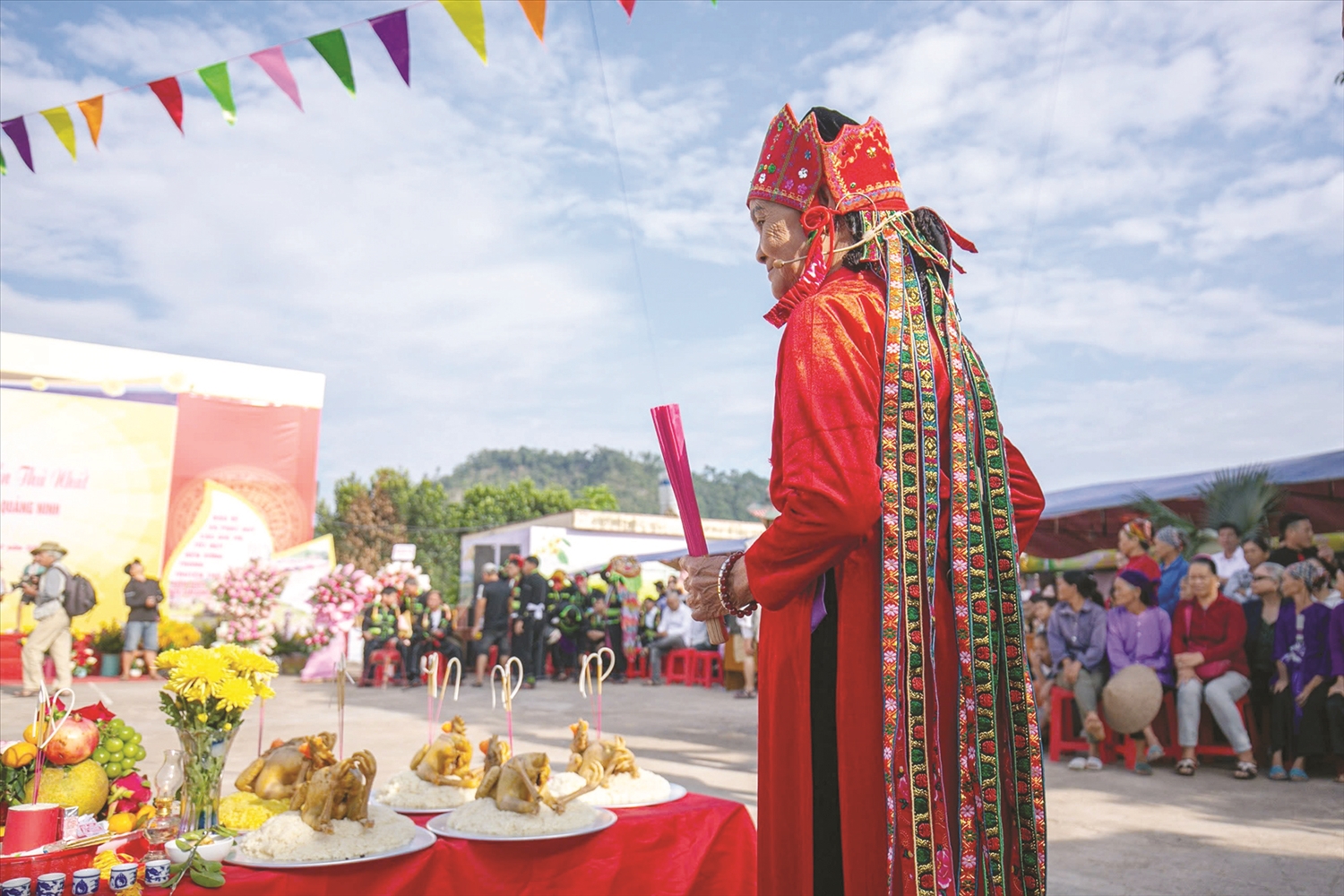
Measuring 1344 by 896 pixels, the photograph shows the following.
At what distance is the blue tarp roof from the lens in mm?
9547

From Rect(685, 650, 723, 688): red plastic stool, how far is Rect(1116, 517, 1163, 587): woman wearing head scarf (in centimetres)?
686

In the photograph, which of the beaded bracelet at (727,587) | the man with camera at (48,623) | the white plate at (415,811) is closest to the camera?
the beaded bracelet at (727,587)

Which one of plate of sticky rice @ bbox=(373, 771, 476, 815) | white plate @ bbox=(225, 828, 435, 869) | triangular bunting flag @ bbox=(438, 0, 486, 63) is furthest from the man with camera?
white plate @ bbox=(225, 828, 435, 869)

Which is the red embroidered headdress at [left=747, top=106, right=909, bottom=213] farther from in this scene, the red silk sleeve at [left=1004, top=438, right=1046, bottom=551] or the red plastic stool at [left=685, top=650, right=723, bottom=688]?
the red plastic stool at [left=685, top=650, right=723, bottom=688]

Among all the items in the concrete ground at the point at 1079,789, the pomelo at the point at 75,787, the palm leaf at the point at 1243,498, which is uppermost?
the palm leaf at the point at 1243,498

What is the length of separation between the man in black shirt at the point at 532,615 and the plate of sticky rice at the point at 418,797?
1161cm

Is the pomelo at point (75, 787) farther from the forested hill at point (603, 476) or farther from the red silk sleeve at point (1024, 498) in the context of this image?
the forested hill at point (603, 476)

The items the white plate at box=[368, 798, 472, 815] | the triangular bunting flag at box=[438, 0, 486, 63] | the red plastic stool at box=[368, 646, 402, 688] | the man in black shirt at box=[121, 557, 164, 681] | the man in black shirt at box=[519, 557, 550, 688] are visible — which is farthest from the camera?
the man in black shirt at box=[519, 557, 550, 688]

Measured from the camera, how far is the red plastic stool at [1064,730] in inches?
296

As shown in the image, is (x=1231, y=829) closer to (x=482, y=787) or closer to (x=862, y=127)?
(x=482, y=787)

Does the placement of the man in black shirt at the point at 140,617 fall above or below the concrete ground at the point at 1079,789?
above

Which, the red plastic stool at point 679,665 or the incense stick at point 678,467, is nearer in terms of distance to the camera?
the incense stick at point 678,467

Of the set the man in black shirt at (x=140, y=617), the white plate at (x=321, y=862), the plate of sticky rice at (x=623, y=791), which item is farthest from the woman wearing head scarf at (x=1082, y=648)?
the man in black shirt at (x=140, y=617)

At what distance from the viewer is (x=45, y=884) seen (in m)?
1.81
